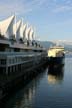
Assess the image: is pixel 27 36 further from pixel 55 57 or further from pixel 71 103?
pixel 71 103

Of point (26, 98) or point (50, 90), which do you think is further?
point (50, 90)

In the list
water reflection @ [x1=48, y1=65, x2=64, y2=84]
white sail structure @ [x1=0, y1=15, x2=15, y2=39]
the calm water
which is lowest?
water reflection @ [x1=48, y1=65, x2=64, y2=84]

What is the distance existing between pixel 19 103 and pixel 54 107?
4895 mm

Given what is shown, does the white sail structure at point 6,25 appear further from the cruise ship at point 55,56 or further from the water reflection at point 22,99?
the cruise ship at point 55,56

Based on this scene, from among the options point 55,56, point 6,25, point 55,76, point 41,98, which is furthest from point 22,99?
point 55,56

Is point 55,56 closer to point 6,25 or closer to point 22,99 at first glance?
point 6,25

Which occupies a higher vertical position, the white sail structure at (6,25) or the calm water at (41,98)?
the white sail structure at (6,25)

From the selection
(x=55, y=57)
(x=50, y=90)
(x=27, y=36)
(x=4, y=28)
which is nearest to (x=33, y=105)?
(x=50, y=90)

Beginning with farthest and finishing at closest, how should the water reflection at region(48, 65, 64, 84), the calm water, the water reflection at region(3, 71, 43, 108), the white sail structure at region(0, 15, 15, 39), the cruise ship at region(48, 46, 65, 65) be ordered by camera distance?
1. the cruise ship at region(48, 46, 65, 65)
2. the white sail structure at region(0, 15, 15, 39)
3. the water reflection at region(48, 65, 64, 84)
4. the calm water
5. the water reflection at region(3, 71, 43, 108)

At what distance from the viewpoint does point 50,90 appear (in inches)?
1948

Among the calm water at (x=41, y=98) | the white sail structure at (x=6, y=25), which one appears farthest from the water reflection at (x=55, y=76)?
the white sail structure at (x=6, y=25)

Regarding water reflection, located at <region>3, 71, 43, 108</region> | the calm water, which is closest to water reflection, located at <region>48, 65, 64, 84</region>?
the calm water

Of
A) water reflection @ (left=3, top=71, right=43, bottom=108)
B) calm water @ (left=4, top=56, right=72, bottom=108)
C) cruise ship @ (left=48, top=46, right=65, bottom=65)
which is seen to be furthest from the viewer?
cruise ship @ (left=48, top=46, right=65, bottom=65)

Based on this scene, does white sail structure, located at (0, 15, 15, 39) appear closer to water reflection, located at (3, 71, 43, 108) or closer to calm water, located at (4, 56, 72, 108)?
calm water, located at (4, 56, 72, 108)
